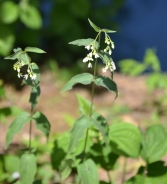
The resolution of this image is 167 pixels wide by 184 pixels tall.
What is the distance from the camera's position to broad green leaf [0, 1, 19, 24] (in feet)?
8.72

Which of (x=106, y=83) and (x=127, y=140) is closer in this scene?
(x=106, y=83)

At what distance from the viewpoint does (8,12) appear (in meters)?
2.66

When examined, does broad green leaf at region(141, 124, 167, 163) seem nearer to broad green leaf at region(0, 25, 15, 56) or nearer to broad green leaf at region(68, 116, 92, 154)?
broad green leaf at region(68, 116, 92, 154)

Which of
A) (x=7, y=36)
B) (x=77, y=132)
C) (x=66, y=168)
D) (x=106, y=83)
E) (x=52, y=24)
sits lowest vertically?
(x=66, y=168)

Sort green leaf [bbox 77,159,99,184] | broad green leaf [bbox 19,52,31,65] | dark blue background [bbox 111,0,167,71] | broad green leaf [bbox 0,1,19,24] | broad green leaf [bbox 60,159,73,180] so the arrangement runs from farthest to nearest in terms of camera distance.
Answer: dark blue background [bbox 111,0,167,71] → broad green leaf [bbox 0,1,19,24] → broad green leaf [bbox 60,159,73,180] → green leaf [bbox 77,159,99,184] → broad green leaf [bbox 19,52,31,65]

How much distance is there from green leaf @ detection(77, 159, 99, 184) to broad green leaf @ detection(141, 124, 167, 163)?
0.24m

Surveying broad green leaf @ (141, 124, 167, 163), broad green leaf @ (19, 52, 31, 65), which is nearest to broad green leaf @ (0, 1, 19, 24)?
broad green leaf @ (141, 124, 167, 163)

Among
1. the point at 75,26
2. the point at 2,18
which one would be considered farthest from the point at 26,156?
the point at 75,26

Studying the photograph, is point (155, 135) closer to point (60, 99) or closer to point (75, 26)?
point (60, 99)

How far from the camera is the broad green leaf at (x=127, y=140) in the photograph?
4.77ft

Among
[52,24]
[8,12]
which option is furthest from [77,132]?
[52,24]

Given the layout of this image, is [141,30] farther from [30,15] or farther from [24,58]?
[24,58]

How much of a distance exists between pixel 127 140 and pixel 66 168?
0.23 metres

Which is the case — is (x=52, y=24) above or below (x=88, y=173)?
above
